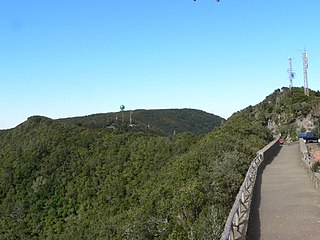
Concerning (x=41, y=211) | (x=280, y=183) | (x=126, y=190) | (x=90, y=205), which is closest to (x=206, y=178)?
(x=280, y=183)

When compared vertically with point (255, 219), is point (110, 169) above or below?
below

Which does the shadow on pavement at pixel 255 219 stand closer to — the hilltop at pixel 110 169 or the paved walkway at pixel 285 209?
the paved walkway at pixel 285 209

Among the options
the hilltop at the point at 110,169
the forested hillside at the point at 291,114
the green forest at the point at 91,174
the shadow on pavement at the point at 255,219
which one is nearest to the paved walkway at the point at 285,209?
the shadow on pavement at the point at 255,219

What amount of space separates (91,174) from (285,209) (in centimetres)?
7088

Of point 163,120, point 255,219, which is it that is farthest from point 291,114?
point 163,120

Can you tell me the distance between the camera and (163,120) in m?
171

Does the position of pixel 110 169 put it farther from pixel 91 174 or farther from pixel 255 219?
pixel 255 219

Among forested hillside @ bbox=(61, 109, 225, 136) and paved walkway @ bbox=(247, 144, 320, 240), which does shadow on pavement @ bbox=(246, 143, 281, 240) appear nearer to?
paved walkway @ bbox=(247, 144, 320, 240)

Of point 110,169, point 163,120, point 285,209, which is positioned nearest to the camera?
point 285,209

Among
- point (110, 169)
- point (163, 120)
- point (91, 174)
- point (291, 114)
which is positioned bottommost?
point (91, 174)

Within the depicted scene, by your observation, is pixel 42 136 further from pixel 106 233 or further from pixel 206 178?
pixel 206 178

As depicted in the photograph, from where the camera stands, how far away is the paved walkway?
809 centimetres

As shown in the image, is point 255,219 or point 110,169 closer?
point 255,219

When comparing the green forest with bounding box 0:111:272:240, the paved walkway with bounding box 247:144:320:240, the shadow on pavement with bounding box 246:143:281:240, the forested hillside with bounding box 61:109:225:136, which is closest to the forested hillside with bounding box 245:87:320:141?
the green forest with bounding box 0:111:272:240
